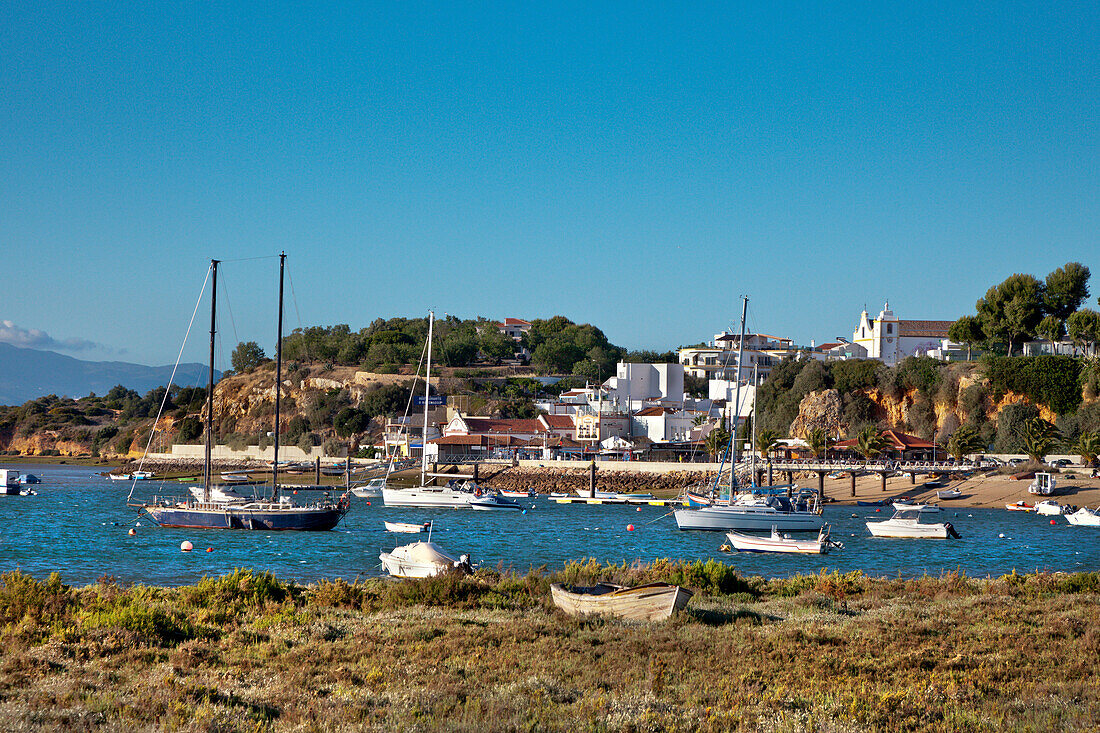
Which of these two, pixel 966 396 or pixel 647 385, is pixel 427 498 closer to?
pixel 966 396

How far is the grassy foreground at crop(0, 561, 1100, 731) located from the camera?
9.65 metres

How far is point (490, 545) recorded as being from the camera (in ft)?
129

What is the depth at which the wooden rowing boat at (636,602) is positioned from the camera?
50.5 ft

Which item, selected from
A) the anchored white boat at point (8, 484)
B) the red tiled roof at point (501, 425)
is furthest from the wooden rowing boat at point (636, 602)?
the red tiled roof at point (501, 425)

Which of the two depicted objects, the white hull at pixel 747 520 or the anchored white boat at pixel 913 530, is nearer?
the anchored white boat at pixel 913 530

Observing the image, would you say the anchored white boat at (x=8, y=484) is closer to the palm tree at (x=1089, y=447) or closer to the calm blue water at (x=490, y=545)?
the calm blue water at (x=490, y=545)

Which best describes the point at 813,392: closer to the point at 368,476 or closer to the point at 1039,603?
the point at 368,476

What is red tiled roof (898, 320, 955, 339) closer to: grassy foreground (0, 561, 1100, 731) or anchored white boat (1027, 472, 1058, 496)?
anchored white boat (1027, 472, 1058, 496)

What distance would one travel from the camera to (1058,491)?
6106 cm

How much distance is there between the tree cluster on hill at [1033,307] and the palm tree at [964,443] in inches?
581

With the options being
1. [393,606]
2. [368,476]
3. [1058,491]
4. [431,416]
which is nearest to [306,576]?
[393,606]

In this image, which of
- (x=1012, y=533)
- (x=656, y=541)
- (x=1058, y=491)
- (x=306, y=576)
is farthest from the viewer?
(x=1058, y=491)

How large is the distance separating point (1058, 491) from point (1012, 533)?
17507mm

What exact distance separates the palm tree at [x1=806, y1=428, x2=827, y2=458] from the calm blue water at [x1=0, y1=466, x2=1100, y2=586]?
20472 mm
